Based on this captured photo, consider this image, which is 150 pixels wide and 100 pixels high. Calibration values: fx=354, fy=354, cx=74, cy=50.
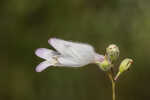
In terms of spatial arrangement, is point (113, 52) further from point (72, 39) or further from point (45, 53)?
point (72, 39)

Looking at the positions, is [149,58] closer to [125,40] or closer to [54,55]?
[125,40]

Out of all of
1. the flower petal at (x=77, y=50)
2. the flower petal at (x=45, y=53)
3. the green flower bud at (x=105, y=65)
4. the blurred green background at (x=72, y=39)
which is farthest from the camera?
the blurred green background at (x=72, y=39)

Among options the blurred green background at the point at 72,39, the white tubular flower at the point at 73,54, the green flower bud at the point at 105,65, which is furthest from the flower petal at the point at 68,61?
the blurred green background at the point at 72,39

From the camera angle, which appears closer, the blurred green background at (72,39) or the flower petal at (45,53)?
the flower petal at (45,53)

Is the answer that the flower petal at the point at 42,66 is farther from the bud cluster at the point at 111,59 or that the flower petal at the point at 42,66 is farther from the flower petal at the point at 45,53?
the bud cluster at the point at 111,59

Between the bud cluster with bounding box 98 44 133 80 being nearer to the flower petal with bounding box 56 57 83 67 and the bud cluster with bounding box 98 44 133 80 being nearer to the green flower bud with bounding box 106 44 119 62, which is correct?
the green flower bud with bounding box 106 44 119 62

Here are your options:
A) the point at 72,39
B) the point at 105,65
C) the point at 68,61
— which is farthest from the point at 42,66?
the point at 72,39
